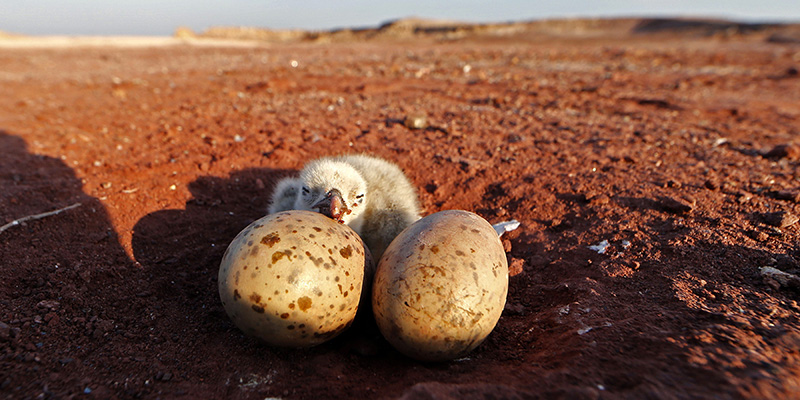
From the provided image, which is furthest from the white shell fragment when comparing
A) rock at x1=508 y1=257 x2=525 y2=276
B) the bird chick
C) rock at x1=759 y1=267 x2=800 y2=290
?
rock at x1=759 y1=267 x2=800 y2=290

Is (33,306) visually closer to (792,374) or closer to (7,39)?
(792,374)

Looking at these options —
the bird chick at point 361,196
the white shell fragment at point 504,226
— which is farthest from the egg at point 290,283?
the white shell fragment at point 504,226

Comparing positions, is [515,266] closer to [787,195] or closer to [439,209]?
[439,209]

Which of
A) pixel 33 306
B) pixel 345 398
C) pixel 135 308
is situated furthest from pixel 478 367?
pixel 33 306

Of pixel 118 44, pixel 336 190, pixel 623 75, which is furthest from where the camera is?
pixel 118 44

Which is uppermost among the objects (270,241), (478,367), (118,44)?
(118,44)

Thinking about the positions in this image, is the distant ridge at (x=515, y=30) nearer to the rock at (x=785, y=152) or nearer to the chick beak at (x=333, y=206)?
the rock at (x=785, y=152)
